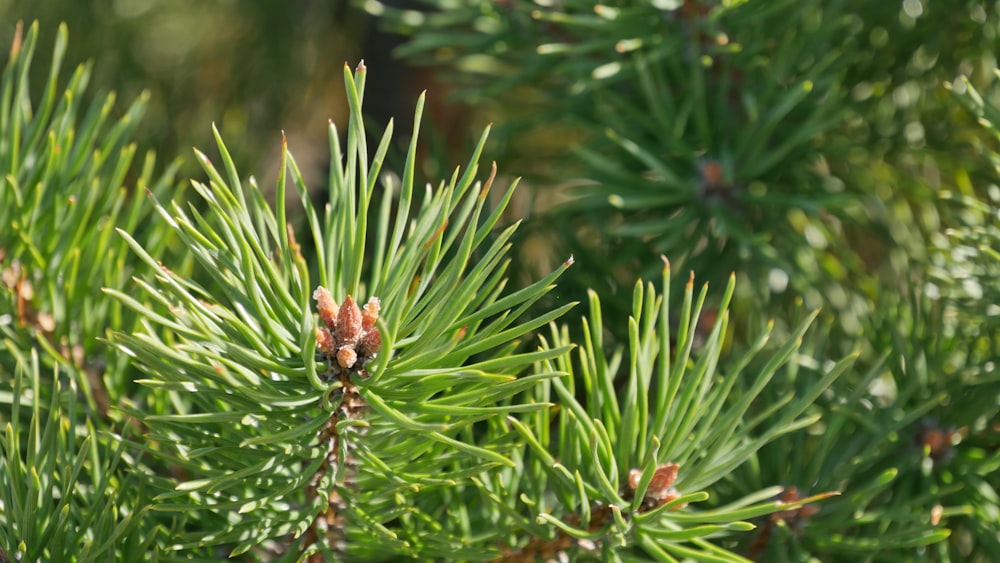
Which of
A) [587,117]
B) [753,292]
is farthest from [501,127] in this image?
[753,292]

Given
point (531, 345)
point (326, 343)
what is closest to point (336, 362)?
point (326, 343)

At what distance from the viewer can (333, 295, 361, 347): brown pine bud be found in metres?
0.26

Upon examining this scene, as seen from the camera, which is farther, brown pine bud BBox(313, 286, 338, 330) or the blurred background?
the blurred background

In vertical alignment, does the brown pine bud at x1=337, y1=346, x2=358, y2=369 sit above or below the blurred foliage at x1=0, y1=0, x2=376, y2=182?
below

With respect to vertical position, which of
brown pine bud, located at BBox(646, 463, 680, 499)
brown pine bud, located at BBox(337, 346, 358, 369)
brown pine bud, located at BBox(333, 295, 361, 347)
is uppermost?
brown pine bud, located at BBox(333, 295, 361, 347)

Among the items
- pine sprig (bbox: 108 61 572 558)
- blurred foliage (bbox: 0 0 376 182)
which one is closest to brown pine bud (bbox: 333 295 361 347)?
pine sprig (bbox: 108 61 572 558)

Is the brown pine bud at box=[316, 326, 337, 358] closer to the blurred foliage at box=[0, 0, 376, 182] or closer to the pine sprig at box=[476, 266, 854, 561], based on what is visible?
the pine sprig at box=[476, 266, 854, 561]

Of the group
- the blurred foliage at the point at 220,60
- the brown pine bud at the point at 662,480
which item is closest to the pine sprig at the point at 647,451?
the brown pine bud at the point at 662,480

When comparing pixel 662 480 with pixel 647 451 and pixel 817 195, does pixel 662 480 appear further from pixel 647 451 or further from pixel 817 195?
pixel 817 195

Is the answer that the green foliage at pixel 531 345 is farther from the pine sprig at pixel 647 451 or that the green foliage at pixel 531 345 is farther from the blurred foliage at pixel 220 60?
the blurred foliage at pixel 220 60

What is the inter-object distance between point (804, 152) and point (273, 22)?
0.38 metres

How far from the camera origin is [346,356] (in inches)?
10.0

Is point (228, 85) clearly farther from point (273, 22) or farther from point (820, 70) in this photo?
point (820, 70)

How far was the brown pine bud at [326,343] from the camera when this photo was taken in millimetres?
261
